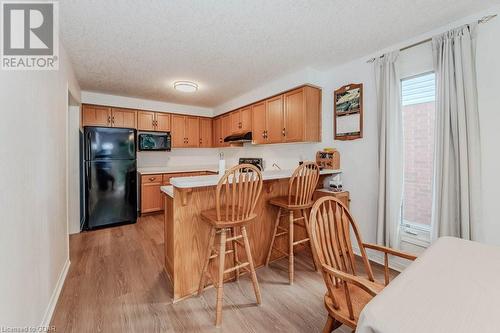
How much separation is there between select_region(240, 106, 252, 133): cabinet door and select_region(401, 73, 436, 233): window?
7.70 ft

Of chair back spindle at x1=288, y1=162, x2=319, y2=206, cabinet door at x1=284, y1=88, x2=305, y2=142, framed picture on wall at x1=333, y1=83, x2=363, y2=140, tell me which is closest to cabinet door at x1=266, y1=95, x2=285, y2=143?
cabinet door at x1=284, y1=88, x2=305, y2=142

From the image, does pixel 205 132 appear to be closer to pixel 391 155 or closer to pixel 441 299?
pixel 391 155

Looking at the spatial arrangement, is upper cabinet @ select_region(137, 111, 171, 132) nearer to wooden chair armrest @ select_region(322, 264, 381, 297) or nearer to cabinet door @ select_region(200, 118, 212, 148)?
cabinet door @ select_region(200, 118, 212, 148)

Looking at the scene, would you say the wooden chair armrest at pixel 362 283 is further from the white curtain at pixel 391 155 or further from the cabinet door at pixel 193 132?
the cabinet door at pixel 193 132

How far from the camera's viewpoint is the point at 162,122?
4.66m

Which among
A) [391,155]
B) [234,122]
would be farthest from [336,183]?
[234,122]

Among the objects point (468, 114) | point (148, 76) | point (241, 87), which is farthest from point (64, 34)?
point (468, 114)

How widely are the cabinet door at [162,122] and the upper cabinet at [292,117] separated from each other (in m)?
2.21

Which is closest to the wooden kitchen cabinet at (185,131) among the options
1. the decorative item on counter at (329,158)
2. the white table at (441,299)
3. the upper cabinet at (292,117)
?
the upper cabinet at (292,117)

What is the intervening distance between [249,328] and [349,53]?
2.95 m

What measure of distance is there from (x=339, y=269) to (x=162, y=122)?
4.42 meters

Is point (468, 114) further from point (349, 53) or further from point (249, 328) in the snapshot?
point (249, 328)

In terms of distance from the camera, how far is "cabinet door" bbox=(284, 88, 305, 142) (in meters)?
3.00

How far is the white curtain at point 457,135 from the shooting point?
5.89 ft
